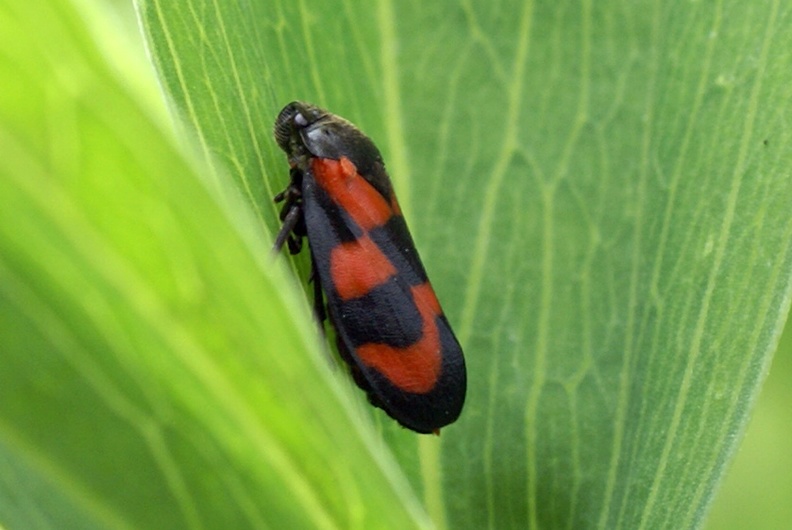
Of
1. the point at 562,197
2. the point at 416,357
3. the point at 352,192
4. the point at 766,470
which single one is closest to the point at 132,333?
the point at 562,197

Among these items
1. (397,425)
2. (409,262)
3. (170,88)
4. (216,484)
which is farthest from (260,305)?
(409,262)

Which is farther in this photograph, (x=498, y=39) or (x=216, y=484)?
(x=498, y=39)

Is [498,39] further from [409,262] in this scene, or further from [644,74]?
[409,262]

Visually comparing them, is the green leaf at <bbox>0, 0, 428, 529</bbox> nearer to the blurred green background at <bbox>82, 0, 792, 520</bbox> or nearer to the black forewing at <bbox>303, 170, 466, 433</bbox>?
the black forewing at <bbox>303, 170, 466, 433</bbox>

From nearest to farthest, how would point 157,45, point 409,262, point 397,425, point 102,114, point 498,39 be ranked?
point 102,114 → point 157,45 → point 498,39 → point 397,425 → point 409,262

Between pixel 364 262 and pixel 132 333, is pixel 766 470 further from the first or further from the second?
pixel 132 333

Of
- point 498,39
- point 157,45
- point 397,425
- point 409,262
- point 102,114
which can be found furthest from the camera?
point 409,262

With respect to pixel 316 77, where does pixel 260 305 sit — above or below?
above
